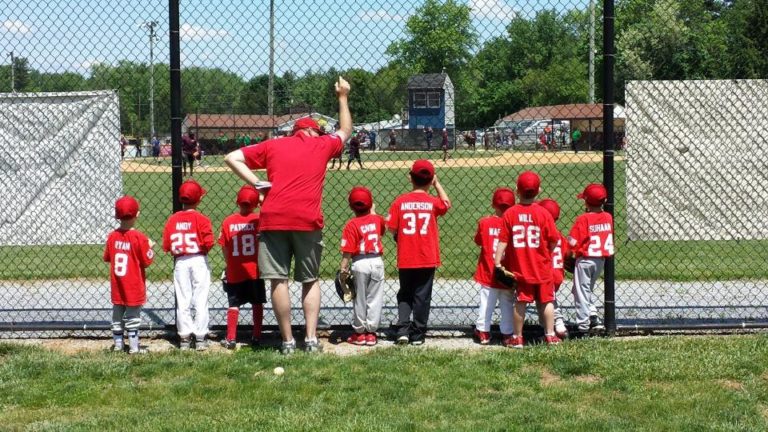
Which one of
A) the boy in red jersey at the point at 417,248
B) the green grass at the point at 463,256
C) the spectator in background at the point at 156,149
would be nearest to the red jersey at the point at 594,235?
the boy in red jersey at the point at 417,248

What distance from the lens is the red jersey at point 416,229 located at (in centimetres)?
684

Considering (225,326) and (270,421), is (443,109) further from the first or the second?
(270,421)

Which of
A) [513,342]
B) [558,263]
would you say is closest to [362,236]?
[513,342]

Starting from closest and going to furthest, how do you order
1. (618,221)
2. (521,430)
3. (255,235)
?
1. (521,430)
2. (255,235)
3. (618,221)

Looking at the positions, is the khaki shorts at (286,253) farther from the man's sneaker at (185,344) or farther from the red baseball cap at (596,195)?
the red baseball cap at (596,195)

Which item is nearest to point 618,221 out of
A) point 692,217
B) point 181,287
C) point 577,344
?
point 692,217

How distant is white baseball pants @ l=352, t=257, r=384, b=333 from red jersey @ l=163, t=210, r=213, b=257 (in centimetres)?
119

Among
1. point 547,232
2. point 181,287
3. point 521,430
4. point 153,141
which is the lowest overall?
point 521,430

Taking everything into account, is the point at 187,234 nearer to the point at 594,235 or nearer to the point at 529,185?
the point at 529,185

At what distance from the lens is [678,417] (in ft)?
15.7

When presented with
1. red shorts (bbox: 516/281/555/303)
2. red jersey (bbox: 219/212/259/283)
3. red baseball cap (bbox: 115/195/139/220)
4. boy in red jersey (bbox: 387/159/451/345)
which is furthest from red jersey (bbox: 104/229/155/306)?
red shorts (bbox: 516/281/555/303)

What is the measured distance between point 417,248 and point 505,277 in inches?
28.9

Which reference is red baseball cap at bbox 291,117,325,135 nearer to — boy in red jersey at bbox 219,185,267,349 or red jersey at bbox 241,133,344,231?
red jersey at bbox 241,133,344,231

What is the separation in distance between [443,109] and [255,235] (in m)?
1.89
